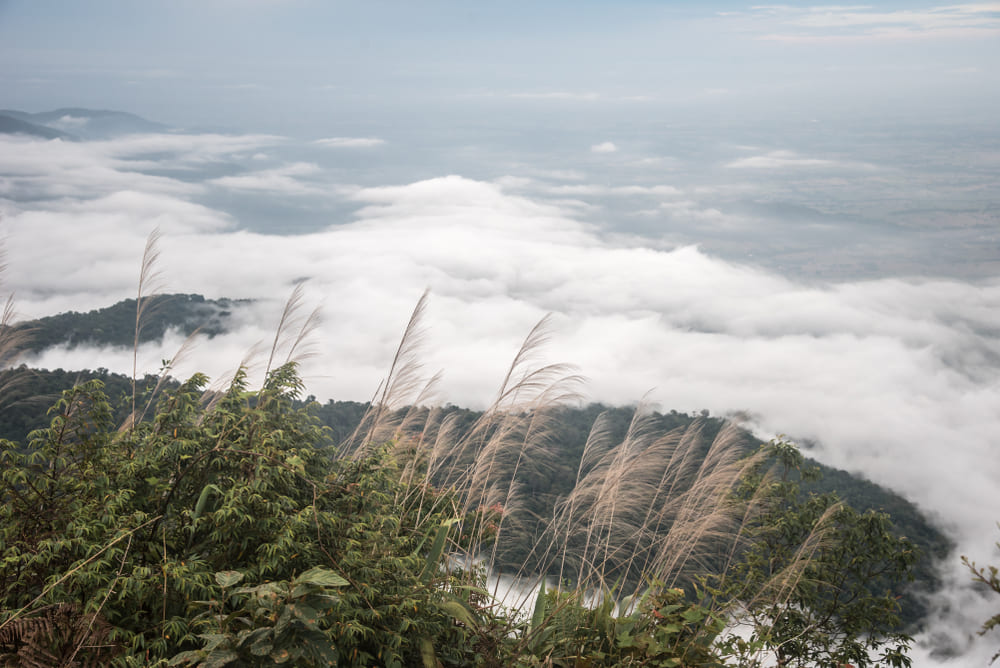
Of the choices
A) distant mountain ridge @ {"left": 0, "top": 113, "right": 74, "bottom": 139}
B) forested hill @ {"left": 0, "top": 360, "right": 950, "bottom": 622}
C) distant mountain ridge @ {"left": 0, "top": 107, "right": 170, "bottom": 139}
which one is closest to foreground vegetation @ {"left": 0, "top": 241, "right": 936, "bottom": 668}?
forested hill @ {"left": 0, "top": 360, "right": 950, "bottom": 622}

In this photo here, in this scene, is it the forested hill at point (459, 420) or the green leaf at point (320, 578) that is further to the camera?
the forested hill at point (459, 420)

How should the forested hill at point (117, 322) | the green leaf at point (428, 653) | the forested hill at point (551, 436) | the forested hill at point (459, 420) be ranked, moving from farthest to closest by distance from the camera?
1. the forested hill at point (117, 322)
2. the forested hill at point (459, 420)
3. the forested hill at point (551, 436)
4. the green leaf at point (428, 653)

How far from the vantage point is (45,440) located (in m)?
2.22

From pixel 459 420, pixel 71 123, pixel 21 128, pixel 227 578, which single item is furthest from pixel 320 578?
pixel 71 123

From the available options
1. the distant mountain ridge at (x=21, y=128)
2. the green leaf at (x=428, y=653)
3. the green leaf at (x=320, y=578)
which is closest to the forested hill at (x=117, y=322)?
the green leaf at (x=428, y=653)

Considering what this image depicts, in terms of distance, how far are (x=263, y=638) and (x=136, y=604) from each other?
654mm

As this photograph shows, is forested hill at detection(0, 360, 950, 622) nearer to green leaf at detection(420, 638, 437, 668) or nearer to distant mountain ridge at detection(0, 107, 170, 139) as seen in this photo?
green leaf at detection(420, 638, 437, 668)

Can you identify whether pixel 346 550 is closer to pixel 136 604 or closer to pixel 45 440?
pixel 136 604

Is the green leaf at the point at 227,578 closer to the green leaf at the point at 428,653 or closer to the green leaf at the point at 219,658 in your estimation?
the green leaf at the point at 219,658

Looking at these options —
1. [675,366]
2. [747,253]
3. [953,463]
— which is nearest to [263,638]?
[953,463]

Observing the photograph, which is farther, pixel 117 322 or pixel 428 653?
pixel 117 322

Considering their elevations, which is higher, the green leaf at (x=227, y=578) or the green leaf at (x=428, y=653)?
the green leaf at (x=227, y=578)

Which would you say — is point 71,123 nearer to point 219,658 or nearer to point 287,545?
point 287,545

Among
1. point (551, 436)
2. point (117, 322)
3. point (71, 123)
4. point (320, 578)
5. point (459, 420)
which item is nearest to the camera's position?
point (320, 578)
